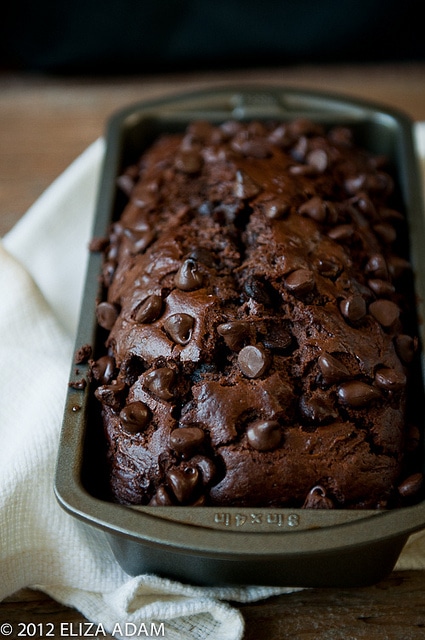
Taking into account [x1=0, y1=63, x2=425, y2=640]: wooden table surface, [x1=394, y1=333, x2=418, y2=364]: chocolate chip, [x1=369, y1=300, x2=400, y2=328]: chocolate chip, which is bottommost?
[x1=0, y1=63, x2=425, y2=640]: wooden table surface

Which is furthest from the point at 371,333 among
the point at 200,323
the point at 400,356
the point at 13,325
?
the point at 13,325

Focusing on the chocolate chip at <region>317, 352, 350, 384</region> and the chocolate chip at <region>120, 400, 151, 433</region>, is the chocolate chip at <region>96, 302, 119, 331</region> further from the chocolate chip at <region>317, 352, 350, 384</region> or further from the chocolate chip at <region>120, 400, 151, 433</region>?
the chocolate chip at <region>317, 352, 350, 384</region>

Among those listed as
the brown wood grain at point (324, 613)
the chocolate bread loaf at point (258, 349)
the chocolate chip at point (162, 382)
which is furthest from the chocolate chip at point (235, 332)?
the brown wood grain at point (324, 613)

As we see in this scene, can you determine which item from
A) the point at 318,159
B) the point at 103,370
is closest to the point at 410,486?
the point at 103,370

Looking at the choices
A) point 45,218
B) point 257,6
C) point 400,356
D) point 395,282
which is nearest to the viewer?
point 400,356

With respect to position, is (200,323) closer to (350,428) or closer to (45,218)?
(350,428)

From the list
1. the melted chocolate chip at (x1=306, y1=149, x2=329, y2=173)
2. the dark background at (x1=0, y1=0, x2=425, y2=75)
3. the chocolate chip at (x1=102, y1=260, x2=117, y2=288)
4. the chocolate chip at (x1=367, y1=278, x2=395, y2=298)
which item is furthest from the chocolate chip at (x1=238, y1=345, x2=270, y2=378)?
the dark background at (x1=0, y1=0, x2=425, y2=75)
